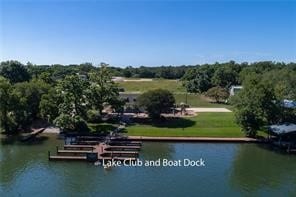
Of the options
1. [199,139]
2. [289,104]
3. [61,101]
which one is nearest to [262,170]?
[199,139]

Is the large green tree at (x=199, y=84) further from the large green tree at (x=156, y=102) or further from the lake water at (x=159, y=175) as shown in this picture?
the lake water at (x=159, y=175)

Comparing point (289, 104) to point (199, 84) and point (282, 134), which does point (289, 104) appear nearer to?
point (282, 134)

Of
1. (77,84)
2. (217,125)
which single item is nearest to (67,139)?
(77,84)

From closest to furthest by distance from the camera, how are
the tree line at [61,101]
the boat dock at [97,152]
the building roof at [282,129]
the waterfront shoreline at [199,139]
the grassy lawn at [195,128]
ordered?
the boat dock at [97,152] < the waterfront shoreline at [199,139] < the building roof at [282,129] < the tree line at [61,101] < the grassy lawn at [195,128]

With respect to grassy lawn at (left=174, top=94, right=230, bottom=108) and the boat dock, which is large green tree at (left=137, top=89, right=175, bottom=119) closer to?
the boat dock

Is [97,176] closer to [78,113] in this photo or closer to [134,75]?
[78,113]

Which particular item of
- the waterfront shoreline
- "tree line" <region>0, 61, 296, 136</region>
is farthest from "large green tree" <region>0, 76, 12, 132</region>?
the waterfront shoreline

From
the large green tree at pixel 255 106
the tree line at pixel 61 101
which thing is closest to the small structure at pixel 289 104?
the large green tree at pixel 255 106
